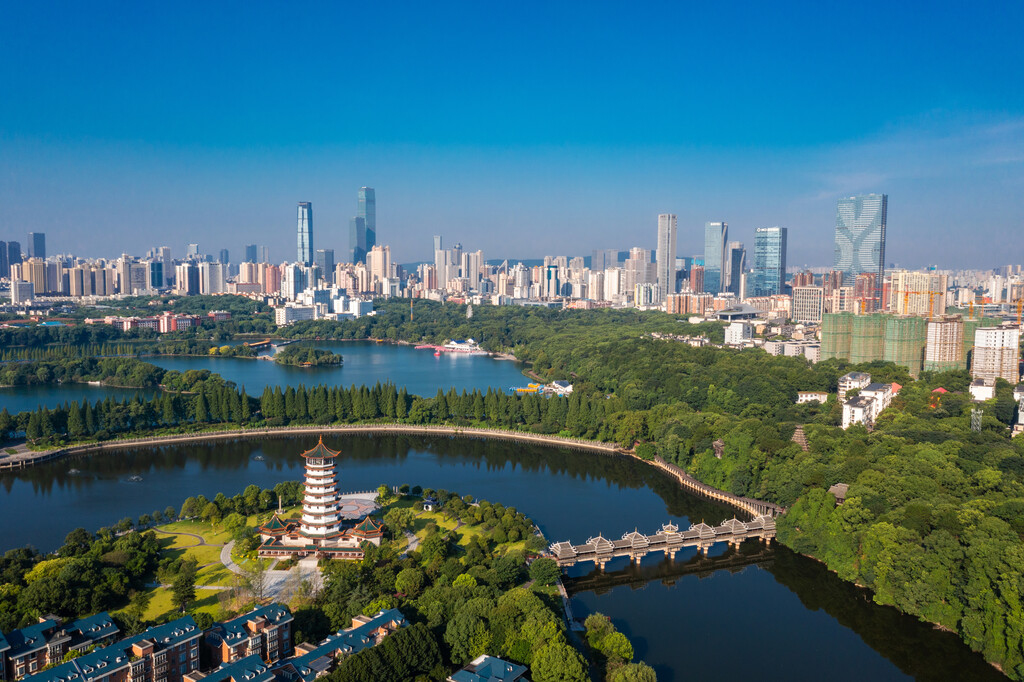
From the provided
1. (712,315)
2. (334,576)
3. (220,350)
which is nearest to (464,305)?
(712,315)

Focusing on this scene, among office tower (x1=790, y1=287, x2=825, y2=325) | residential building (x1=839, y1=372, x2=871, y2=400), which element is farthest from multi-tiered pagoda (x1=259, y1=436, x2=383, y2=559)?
office tower (x1=790, y1=287, x2=825, y2=325)

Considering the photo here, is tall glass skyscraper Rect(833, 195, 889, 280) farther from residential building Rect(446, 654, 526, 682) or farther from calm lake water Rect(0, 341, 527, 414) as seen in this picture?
residential building Rect(446, 654, 526, 682)

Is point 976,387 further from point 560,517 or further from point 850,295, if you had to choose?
point 850,295

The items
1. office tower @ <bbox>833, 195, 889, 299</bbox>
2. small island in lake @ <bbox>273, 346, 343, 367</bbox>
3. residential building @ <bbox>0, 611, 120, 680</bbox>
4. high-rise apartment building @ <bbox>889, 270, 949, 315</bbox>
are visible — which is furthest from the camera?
office tower @ <bbox>833, 195, 889, 299</bbox>

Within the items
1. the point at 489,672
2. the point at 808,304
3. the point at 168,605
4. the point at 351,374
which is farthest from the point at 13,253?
the point at 489,672

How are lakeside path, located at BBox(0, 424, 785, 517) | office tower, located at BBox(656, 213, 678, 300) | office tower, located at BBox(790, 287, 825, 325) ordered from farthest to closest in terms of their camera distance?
office tower, located at BBox(656, 213, 678, 300), office tower, located at BBox(790, 287, 825, 325), lakeside path, located at BBox(0, 424, 785, 517)
